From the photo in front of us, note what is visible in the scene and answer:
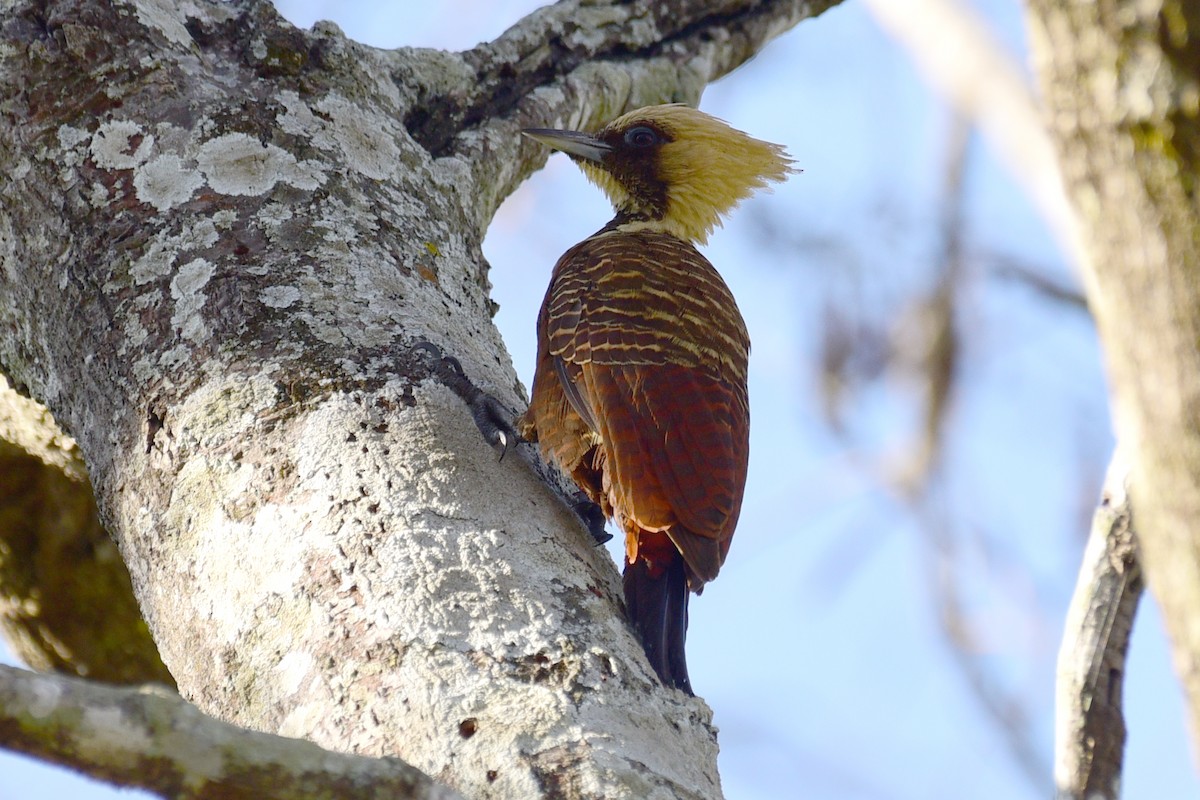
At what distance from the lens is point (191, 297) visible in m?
2.94

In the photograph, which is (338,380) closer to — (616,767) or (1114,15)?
(616,767)

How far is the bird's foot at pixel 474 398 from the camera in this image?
2936 millimetres

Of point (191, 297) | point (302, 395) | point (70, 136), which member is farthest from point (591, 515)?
point (70, 136)

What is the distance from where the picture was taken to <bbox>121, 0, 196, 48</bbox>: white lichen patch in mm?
3504

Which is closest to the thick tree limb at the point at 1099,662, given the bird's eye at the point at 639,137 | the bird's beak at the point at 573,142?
the bird's beak at the point at 573,142

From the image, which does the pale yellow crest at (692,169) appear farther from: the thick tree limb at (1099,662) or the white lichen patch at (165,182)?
the thick tree limb at (1099,662)

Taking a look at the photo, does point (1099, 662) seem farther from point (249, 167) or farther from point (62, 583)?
point (62, 583)

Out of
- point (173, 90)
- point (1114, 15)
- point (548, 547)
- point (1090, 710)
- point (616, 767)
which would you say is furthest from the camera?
point (173, 90)

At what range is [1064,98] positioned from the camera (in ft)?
3.79

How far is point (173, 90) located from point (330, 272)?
2.41 ft

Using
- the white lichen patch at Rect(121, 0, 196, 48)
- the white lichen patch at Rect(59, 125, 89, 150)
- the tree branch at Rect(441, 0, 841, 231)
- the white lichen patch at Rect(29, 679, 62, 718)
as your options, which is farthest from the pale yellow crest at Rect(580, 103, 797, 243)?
the white lichen patch at Rect(29, 679, 62, 718)

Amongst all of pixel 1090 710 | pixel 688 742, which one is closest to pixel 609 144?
pixel 688 742

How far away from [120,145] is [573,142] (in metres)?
1.75

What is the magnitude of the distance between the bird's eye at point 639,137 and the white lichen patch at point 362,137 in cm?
130
